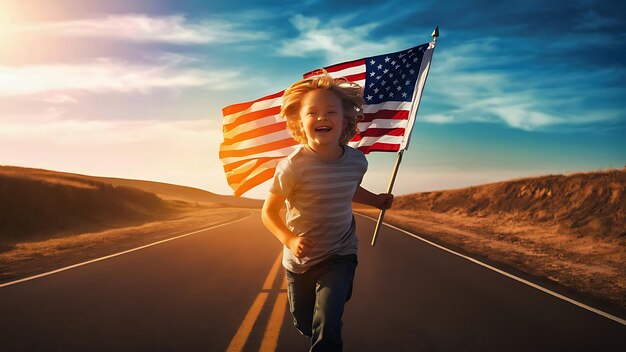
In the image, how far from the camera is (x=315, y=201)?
3.20 meters

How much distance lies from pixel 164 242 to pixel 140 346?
35.4ft

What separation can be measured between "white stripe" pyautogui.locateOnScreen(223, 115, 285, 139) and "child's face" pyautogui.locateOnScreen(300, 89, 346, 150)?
3137mm

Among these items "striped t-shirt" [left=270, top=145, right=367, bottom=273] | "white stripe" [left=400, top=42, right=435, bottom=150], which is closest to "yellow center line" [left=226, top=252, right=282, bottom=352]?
"striped t-shirt" [left=270, top=145, right=367, bottom=273]

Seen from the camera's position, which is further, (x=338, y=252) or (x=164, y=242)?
(x=164, y=242)

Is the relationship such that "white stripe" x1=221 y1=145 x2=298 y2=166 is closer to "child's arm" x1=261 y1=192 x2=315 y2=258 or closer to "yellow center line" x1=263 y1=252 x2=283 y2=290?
"yellow center line" x1=263 y1=252 x2=283 y2=290

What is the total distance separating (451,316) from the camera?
591 cm

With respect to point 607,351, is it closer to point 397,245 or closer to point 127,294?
point 127,294

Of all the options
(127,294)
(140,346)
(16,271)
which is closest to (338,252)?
(140,346)

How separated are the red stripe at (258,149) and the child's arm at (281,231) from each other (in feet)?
9.89

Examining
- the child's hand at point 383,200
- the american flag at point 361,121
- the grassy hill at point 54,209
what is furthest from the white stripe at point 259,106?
the grassy hill at point 54,209

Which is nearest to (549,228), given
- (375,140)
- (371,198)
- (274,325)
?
(375,140)

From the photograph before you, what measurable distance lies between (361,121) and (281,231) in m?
3.71

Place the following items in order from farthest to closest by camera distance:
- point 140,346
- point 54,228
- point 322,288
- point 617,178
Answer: point 617,178
point 54,228
point 140,346
point 322,288

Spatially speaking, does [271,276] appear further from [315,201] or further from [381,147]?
[315,201]
